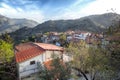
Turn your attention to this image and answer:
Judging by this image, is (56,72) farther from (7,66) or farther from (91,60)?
(7,66)

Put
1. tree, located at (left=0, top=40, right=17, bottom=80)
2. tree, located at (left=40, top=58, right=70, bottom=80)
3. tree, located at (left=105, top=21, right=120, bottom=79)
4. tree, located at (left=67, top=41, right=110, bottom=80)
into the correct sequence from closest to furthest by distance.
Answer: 1. tree, located at (left=40, top=58, right=70, bottom=80)
2. tree, located at (left=105, top=21, right=120, bottom=79)
3. tree, located at (left=67, top=41, right=110, bottom=80)
4. tree, located at (left=0, top=40, right=17, bottom=80)

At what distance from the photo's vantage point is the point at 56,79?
21.4 m

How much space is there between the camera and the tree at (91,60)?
80.3 ft

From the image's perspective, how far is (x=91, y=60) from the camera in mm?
26031

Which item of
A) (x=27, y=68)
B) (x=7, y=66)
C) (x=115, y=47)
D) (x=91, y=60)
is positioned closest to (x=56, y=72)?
(x=91, y=60)

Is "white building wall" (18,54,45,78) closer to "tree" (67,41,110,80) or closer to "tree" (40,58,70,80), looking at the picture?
"tree" (67,41,110,80)

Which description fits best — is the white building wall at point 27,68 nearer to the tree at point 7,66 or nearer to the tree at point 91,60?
the tree at point 7,66

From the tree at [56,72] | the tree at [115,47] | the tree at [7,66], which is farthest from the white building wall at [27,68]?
the tree at [115,47]

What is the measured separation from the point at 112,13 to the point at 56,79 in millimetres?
9658

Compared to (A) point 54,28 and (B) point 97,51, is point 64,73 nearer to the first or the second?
(B) point 97,51

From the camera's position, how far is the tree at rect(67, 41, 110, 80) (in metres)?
24.5

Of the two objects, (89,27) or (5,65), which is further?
(89,27)

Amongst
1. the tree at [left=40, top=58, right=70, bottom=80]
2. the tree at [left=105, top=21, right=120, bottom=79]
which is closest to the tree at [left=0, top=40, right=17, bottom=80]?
the tree at [left=40, top=58, right=70, bottom=80]

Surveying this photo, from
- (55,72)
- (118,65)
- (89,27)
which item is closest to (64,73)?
(55,72)
